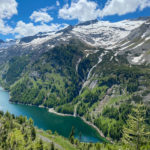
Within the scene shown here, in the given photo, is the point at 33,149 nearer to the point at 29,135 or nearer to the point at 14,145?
the point at 14,145

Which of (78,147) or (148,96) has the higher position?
(148,96)

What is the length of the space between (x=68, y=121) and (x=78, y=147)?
91416mm

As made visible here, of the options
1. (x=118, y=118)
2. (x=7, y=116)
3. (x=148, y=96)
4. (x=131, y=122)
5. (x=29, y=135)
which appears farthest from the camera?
(x=148, y=96)

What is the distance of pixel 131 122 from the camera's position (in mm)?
20641

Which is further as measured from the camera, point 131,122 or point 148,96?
point 148,96

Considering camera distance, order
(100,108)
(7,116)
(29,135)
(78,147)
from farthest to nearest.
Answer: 1. (100,108)
2. (7,116)
3. (78,147)
4. (29,135)

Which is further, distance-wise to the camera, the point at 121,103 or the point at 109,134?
the point at 121,103

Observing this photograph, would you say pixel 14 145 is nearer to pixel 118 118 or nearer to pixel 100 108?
pixel 118 118

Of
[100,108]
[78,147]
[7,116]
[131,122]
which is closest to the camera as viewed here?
[131,122]

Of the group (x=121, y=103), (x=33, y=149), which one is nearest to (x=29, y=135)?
(x=33, y=149)

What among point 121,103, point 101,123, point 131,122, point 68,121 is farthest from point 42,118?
point 131,122

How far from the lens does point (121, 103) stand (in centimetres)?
18088

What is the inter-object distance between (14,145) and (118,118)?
130m

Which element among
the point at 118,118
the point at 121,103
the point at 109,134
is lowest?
the point at 109,134
